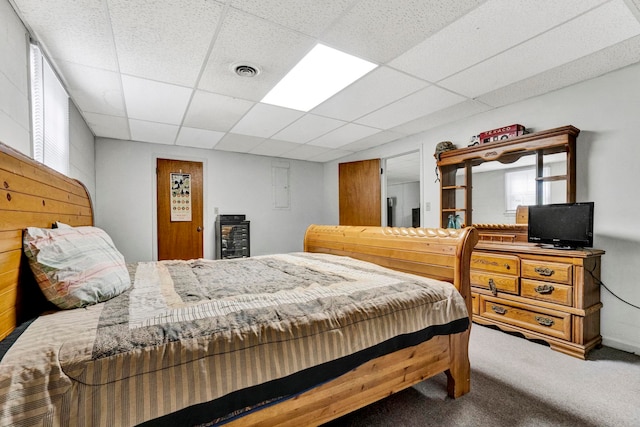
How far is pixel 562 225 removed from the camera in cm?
247

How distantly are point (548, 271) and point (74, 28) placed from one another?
396cm

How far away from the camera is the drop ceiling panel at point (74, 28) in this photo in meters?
1.63

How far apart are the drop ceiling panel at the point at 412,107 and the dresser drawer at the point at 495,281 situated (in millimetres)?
1825

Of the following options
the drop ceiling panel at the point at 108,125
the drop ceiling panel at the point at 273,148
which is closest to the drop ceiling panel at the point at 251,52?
the drop ceiling panel at the point at 108,125

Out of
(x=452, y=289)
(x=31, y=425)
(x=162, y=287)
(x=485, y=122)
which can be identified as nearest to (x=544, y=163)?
(x=485, y=122)

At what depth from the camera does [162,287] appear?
4.93 feet

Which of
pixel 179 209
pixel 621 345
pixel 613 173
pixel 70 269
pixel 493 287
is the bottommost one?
pixel 621 345

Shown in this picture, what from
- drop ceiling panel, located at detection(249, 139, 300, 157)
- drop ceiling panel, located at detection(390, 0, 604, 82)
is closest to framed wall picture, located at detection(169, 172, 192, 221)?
drop ceiling panel, located at detection(249, 139, 300, 157)

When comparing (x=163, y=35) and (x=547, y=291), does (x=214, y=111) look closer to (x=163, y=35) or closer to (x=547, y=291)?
(x=163, y=35)

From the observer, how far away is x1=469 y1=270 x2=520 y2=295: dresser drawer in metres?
2.60

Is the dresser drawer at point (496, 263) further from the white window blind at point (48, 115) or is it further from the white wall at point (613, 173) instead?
the white window blind at point (48, 115)

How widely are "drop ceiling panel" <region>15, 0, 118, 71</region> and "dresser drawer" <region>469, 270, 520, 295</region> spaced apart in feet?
11.9

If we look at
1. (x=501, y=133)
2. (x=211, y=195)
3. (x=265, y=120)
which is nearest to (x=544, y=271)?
(x=501, y=133)

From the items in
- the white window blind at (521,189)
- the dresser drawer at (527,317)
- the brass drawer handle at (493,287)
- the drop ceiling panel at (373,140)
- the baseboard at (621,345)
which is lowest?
the baseboard at (621,345)
